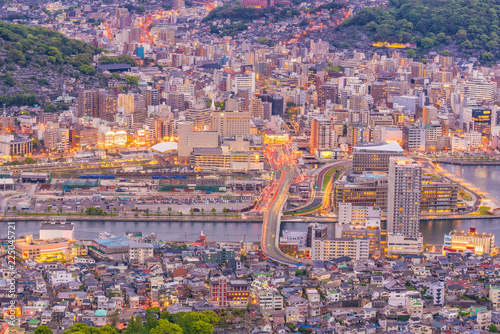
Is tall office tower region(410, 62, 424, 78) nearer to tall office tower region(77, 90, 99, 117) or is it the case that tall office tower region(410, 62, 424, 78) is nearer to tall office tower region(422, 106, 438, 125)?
tall office tower region(422, 106, 438, 125)

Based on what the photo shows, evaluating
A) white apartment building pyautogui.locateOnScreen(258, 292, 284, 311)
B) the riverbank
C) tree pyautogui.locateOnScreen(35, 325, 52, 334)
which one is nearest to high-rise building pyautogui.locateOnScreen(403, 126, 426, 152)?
the riverbank

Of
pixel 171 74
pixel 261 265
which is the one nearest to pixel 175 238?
pixel 261 265

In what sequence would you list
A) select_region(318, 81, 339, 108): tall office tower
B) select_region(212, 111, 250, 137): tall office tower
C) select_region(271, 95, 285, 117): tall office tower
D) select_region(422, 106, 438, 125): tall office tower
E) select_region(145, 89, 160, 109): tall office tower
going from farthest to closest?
1. select_region(318, 81, 339, 108): tall office tower
2. select_region(271, 95, 285, 117): tall office tower
3. select_region(145, 89, 160, 109): tall office tower
4. select_region(422, 106, 438, 125): tall office tower
5. select_region(212, 111, 250, 137): tall office tower

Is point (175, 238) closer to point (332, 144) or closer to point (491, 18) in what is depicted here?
point (332, 144)

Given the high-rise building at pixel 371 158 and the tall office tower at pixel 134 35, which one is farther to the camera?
the tall office tower at pixel 134 35

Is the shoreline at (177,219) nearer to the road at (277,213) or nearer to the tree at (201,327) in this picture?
the road at (277,213)

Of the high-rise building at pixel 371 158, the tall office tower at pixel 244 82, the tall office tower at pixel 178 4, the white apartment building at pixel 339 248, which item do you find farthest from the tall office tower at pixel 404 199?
the tall office tower at pixel 178 4

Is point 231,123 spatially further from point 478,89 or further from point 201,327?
point 201,327
